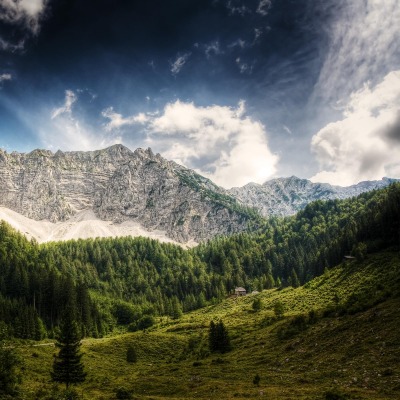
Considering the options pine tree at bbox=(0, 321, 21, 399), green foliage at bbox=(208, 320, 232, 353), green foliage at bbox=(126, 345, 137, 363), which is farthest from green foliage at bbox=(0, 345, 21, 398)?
green foliage at bbox=(126, 345, 137, 363)

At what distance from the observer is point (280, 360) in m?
54.0

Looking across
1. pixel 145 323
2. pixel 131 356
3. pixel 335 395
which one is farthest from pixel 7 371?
pixel 145 323

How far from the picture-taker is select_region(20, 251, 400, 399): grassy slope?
120 feet

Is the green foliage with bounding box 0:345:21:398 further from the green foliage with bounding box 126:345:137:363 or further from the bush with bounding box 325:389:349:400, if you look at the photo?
the green foliage with bounding box 126:345:137:363

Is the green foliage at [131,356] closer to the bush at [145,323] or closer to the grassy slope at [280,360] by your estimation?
the grassy slope at [280,360]

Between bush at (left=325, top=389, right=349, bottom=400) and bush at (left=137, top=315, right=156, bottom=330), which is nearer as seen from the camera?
bush at (left=325, top=389, right=349, bottom=400)

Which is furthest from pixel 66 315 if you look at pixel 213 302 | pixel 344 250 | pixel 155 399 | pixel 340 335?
pixel 213 302

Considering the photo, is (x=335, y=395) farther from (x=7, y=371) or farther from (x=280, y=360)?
(x=7, y=371)

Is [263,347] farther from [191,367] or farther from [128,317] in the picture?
[128,317]

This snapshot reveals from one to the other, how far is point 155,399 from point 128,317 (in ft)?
441

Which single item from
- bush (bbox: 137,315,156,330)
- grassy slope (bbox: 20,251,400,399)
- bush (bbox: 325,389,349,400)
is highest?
bush (bbox: 137,315,156,330)

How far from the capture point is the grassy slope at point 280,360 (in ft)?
120

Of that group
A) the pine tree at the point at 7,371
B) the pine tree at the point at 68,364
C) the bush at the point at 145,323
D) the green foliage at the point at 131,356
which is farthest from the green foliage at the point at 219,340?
the bush at the point at 145,323

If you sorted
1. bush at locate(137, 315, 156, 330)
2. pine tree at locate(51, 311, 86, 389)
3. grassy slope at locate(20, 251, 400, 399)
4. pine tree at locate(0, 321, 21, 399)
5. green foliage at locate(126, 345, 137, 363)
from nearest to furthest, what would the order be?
grassy slope at locate(20, 251, 400, 399)
pine tree at locate(0, 321, 21, 399)
pine tree at locate(51, 311, 86, 389)
green foliage at locate(126, 345, 137, 363)
bush at locate(137, 315, 156, 330)
